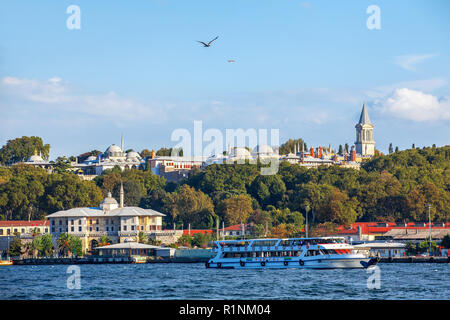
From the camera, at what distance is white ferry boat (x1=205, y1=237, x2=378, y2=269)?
55531mm

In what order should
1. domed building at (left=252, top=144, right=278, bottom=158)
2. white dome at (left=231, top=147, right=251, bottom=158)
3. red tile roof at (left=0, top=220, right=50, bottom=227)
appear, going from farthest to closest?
1. domed building at (left=252, top=144, right=278, bottom=158)
2. white dome at (left=231, top=147, right=251, bottom=158)
3. red tile roof at (left=0, top=220, right=50, bottom=227)

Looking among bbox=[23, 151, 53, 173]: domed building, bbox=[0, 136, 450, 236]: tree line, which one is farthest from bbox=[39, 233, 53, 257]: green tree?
bbox=[23, 151, 53, 173]: domed building

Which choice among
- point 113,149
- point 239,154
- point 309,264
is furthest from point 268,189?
point 113,149

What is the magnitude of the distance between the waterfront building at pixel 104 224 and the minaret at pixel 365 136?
90.3m

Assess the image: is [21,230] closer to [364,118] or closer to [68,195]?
[68,195]

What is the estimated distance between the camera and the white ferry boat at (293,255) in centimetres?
5553

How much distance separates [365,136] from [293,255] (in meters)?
117

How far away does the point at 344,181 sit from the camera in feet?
333

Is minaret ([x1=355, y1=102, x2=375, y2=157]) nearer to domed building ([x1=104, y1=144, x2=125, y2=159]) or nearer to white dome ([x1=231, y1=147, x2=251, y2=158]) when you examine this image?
white dome ([x1=231, y1=147, x2=251, y2=158])

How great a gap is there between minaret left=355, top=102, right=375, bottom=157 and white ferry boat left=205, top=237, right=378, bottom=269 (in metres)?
114

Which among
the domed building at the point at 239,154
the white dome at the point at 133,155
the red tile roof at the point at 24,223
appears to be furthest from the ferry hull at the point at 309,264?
the white dome at the point at 133,155

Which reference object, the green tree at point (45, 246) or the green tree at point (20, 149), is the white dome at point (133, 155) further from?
the green tree at point (45, 246)
